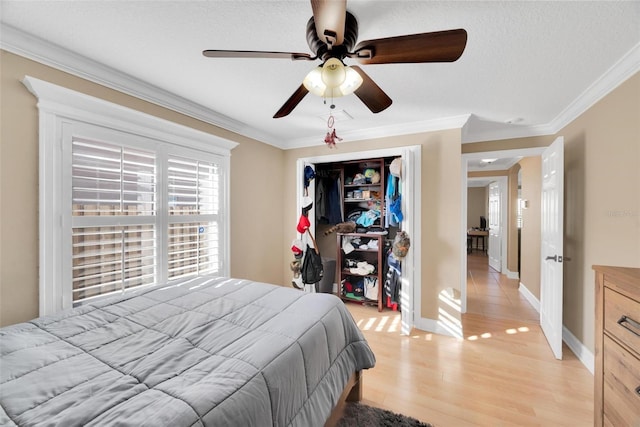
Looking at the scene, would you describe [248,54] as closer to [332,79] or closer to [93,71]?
[332,79]

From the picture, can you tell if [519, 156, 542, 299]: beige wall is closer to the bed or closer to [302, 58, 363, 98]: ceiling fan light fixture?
the bed

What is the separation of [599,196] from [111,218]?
152 inches

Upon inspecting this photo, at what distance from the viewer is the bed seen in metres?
0.76

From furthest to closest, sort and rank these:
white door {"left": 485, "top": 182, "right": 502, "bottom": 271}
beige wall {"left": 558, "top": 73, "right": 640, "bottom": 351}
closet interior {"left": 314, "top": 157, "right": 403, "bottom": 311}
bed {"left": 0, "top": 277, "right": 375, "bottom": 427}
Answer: white door {"left": 485, "top": 182, "right": 502, "bottom": 271}
closet interior {"left": 314, "top": 157, "right": 403, "bottom": 311}
beige wall {"left": 558, "top": 73, "right": 640, "bottom": 351}
bed {"left": 0, "top": 277, "right": 375, "bottom": 427}

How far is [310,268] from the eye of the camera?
340cm

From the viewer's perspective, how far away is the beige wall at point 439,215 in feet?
9.11

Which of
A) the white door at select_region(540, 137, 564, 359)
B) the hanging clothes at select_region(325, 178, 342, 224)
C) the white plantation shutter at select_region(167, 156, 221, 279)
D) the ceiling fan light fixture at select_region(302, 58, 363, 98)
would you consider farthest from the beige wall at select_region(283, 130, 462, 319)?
the white plantation shutter at select_region(167, 156, 221, 279)

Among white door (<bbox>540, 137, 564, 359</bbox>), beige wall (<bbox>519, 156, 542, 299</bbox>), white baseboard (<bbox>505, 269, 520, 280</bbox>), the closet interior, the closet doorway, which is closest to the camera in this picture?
white door (<bbox>540, 137, 564, 359</bbox>)

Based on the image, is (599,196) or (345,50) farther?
(599,196)

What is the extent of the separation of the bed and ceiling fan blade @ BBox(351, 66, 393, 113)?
4.32 feet

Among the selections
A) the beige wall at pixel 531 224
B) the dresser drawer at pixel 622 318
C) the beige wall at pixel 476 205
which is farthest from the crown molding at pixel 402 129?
the beige wall at pixel 476 205

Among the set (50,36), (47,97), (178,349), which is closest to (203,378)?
(178,349)

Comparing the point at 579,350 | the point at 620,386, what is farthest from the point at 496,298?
the point at 620,386

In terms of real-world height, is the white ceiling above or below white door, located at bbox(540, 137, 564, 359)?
above
